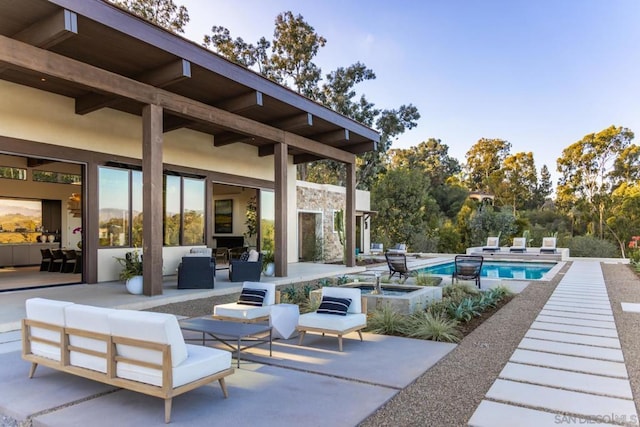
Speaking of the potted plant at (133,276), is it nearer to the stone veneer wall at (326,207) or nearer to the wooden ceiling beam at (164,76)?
the wooden ceiling beam at (164,76)

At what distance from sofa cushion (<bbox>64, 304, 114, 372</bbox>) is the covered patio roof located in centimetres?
425

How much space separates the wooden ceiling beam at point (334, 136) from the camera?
503 inches

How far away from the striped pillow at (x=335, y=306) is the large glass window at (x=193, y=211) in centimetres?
739

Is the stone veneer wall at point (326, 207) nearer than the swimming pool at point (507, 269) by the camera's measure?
No

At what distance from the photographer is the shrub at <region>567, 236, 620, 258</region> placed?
20641 millimetres

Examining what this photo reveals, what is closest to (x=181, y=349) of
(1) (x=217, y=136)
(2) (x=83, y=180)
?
(2) (x=83, y=180)

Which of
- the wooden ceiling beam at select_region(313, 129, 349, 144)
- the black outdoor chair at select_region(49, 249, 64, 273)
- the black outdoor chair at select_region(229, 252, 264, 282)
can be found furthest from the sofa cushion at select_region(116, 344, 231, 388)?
the black outdoor chair at select_region(49, 249, 64, 273)

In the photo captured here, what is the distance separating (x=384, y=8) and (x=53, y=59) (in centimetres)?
1204

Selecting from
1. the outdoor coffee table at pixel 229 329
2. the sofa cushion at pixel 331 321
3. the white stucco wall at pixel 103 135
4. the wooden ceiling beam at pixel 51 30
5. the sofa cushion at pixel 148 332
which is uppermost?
the wooden ceiling beam at pixel 51 30

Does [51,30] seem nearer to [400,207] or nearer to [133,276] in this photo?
[133,276]

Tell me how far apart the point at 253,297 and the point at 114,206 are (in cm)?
574

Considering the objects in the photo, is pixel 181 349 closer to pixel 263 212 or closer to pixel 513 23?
pixel 263 212

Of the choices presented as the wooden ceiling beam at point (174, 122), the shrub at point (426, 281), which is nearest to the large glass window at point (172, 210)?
the wooden ceiling beam at point (174, 122)

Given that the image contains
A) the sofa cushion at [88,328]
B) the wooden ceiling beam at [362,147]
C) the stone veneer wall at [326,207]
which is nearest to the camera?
the sofa cushion at [88,328]
